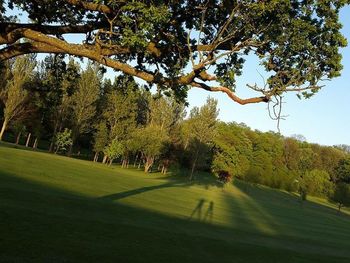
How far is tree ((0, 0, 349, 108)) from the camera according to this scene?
11.9 metres

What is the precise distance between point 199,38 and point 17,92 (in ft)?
244

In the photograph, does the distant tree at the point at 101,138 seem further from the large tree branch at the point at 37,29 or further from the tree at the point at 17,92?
the large tree branch at the point at 37,29

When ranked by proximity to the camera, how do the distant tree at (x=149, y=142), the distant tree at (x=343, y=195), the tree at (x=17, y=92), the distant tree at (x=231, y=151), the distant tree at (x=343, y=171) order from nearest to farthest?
1. the tree at (x=17, y=92)
2. the distant tree at (x=149, y=142)
3. the distant tree at (x=343, y=195)
4. the distant tree at (x=231, y=151)
5. the distant tree at (x=343, y=171)

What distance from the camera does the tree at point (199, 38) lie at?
1191 cm

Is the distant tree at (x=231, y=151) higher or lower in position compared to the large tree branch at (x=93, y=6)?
higher

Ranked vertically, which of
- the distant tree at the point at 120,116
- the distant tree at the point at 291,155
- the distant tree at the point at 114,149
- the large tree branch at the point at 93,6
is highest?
the distant tree at the point at 291,155

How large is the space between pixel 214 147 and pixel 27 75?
58.2 metres

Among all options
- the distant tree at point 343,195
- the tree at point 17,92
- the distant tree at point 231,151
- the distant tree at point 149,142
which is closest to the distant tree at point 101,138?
the distant tree at point 149,142

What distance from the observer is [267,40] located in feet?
42.4

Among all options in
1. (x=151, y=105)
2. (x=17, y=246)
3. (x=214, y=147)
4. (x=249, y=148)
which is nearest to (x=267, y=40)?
(x=17, y=246)

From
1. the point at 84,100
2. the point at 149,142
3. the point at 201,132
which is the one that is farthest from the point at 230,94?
the point at 201,132

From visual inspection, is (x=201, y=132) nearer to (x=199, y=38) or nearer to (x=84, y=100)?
(x=84, y=100)

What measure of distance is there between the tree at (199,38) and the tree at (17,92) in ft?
229

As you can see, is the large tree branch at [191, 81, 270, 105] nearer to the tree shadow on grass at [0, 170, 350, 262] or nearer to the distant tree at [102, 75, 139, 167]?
the tree shadow on grass at [0, 170, 350, 262]
